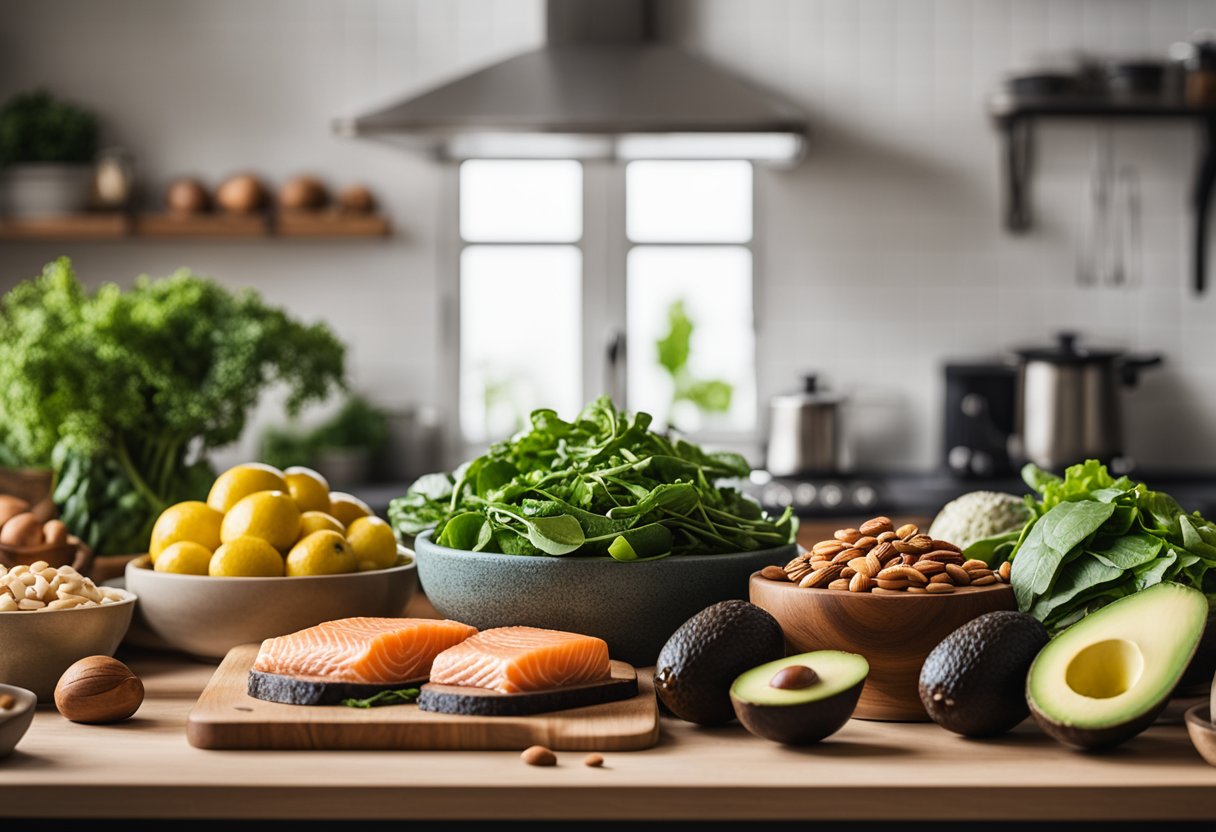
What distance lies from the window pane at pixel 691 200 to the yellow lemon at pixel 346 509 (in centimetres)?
254

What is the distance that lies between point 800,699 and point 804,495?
7.73 ft

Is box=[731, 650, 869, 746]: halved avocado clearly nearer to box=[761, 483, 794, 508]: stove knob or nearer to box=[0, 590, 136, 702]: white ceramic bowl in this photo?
box=[0, 590, 136, 702]: white ceramic bowl

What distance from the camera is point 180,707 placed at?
1.20 m

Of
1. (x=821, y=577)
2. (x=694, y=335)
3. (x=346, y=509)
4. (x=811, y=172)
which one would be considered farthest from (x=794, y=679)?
(x=811, y=172)

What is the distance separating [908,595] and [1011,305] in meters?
3.04

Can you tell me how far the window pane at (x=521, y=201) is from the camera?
3.97 metres

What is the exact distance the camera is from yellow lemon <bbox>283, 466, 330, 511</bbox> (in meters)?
1.46

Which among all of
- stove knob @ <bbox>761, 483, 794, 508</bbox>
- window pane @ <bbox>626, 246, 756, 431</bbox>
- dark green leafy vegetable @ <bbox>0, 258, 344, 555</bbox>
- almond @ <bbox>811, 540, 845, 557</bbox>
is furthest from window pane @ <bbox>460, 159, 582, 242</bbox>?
almond @ <bbox>811, 540, 845, 557</bbox>

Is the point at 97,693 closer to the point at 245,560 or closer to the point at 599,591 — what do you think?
the point at 245,560

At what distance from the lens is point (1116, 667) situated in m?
1.04

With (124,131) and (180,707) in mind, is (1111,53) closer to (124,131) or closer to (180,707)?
(124,131)

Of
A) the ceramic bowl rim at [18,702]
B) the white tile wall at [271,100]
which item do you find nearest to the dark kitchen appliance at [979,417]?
the white tile wall at [271,100]

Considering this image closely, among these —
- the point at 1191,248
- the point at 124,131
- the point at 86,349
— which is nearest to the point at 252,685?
the point at 86,349

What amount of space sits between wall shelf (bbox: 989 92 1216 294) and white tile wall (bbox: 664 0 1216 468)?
5 centimetres
